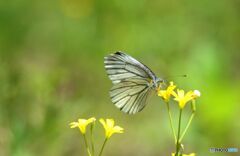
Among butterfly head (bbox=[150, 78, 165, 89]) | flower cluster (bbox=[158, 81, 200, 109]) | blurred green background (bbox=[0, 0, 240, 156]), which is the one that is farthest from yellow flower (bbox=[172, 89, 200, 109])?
blurred green background (bbox=[0, 0, 240, 156])

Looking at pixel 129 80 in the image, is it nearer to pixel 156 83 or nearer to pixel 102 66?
pixel 156 83

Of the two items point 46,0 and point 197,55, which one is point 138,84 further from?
point 46,0

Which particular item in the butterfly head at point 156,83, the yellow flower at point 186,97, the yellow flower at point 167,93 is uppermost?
the butterfly head at point 156,83

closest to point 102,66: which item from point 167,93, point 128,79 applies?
point 128,79

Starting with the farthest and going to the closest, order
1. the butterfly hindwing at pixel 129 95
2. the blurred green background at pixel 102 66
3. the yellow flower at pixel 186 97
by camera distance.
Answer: the blurred green background at pixel 102 66 < the butterfly hindwing at pixel 129 95 < the yellow flower at pixel 186 97

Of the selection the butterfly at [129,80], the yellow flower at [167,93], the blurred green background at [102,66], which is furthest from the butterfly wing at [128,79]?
the blurred green background at [102,66]

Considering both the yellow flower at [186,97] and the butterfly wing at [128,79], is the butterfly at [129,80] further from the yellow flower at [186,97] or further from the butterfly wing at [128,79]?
the yellow flower at [186,97]

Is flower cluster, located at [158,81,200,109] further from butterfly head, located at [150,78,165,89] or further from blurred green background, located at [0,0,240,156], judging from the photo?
blurred green background, located at [0,0,240,156]
